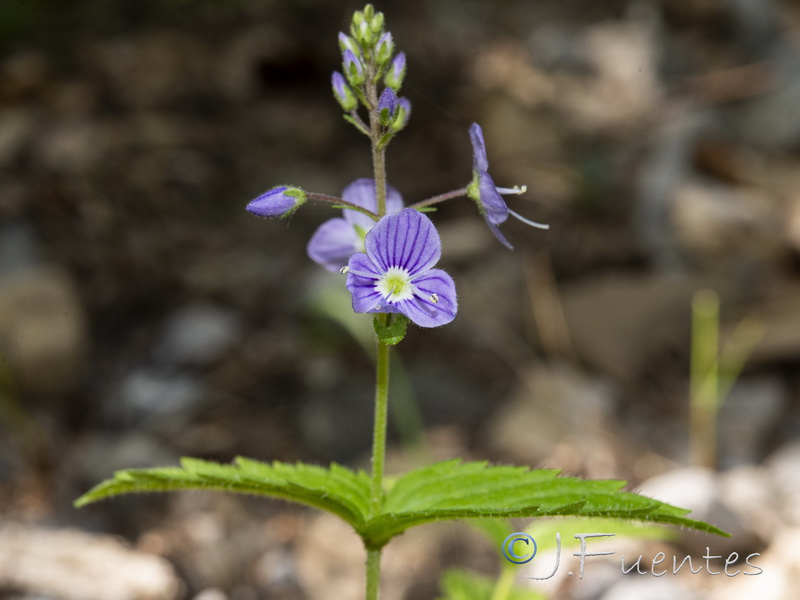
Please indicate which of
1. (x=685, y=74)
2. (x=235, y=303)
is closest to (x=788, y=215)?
(x=685, y=74)

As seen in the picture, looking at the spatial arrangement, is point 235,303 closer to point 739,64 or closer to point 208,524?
point 208,524

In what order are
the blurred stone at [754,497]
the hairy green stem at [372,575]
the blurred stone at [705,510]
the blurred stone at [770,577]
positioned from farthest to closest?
the blurred stone at [754,497] → the blurred stone at [705,510] → the blurred stone at [770,577] → the hairy green stem at [372,575]

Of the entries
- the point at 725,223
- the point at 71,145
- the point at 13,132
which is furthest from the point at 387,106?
the point at 13,132

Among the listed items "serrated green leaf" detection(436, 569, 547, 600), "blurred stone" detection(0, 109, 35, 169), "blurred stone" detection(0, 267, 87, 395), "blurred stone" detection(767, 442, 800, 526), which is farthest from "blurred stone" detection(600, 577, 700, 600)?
"blurred stone" detection(0, 109, 35, 169)

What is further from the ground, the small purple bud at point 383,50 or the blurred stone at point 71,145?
the blurred stone at point 71,145

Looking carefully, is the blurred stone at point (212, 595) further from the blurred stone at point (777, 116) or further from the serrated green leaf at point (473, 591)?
the blurred stone at point (777, 116)

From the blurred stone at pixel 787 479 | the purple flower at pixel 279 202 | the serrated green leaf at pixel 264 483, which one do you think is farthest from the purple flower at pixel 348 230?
the blurred stone at pixel 787 479

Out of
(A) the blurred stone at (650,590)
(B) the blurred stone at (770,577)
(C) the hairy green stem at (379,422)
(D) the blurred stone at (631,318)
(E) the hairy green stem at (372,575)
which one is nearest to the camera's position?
(C) the hairy green stem at (379,422)
